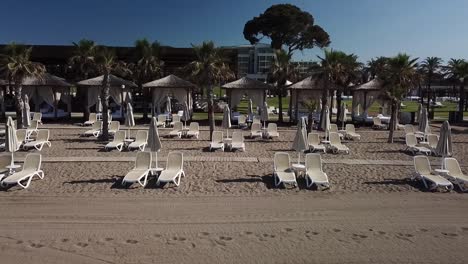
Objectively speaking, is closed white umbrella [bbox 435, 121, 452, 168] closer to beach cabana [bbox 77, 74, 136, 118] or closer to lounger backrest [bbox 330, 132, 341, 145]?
lounger backrest [bbox 330, 132, 341, 145]

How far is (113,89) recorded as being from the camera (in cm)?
2684

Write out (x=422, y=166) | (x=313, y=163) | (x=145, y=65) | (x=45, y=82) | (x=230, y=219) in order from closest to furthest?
(x=230, y=219), (x=422, y=166), (x=313, y=163), (x=45, y=82), (x=145, y=65)

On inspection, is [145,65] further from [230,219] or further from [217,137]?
[230,219]

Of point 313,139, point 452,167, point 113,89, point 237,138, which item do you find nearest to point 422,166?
point 452,167

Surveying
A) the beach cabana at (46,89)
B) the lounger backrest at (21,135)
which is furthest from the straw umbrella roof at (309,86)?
the lounger backrest at (21,135)

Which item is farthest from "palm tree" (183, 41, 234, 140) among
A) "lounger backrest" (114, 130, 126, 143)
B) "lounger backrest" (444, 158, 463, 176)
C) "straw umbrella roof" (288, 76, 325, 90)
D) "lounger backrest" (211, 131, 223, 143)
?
"lounger backrest" (444, 158, 463, 176)

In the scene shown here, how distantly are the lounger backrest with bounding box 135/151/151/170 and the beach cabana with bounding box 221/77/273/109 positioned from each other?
14202 mm

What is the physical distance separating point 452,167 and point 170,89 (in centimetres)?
1886

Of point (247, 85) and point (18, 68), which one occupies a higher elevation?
point (18, 68)

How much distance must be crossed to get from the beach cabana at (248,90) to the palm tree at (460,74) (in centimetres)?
1530

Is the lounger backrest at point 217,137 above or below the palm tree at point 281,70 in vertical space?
below

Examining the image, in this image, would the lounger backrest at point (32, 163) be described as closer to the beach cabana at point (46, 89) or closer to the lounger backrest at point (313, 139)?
the lounger backrest at point (313, 139)

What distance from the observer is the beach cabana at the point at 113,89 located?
84.8ft

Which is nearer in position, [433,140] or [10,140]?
[10,140]
